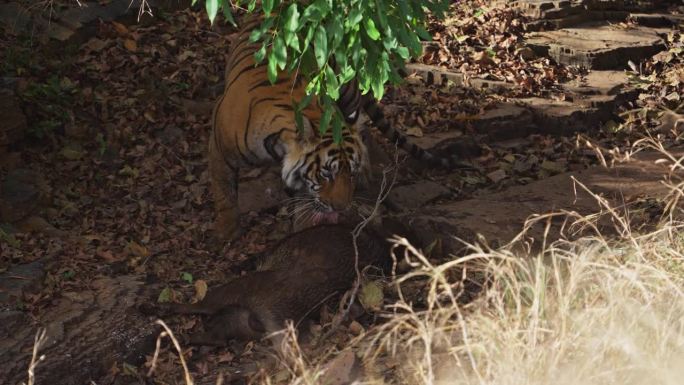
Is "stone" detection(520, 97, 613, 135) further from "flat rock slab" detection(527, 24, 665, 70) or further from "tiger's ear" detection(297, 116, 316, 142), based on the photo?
"tiger's ear" detection(297, 116, 316, 142)

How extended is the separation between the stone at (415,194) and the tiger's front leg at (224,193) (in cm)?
104

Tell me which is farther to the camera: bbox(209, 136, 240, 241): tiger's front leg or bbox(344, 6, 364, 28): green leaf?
bbox(209, 136, 240, 241): tiger's front leg

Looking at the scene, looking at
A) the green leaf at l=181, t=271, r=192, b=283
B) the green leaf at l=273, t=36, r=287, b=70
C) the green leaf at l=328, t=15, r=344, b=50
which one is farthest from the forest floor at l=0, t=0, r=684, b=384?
the green leaf at l=328, t=15, r=344, b=50

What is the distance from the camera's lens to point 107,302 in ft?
18.1

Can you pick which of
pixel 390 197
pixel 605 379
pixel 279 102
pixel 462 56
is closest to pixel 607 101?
pixel 462 56

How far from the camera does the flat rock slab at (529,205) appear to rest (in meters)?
5.72

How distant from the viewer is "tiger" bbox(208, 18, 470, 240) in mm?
5848

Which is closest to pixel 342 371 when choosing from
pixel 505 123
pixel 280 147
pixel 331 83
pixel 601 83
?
pixel 331 83

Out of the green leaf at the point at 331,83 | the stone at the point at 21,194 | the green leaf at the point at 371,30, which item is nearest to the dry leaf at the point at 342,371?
the green leaf at the point at 331,83

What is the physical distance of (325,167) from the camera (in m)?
5.86

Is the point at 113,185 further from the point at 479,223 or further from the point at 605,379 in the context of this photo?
the point at 605,379

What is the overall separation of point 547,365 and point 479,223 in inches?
98.5

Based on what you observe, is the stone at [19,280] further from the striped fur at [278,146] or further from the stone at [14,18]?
the stone at [14,18]

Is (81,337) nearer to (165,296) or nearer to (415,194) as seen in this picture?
(165,296)
